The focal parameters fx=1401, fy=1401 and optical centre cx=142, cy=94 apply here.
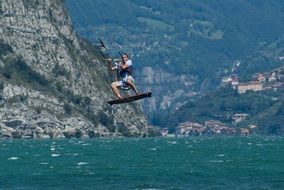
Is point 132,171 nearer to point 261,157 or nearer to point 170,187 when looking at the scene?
point 170,187

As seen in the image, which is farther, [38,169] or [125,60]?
[38,169]

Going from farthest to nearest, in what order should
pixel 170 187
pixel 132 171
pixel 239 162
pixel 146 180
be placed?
1. pixel 239 162
2. pixel 132 171
3. pixel 146 180
4. pixel 170 187

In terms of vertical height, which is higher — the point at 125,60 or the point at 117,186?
the point at 125,60

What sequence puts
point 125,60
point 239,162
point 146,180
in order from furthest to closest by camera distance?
1. point 239,162
2. point 146,180
3. point 125,60

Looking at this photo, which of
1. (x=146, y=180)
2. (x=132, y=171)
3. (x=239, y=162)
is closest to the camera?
(x=146, y=180)

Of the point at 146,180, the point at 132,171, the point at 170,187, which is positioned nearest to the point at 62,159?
the point at 132,171

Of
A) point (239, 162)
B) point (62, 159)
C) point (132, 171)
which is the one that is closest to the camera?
point (132, 171)

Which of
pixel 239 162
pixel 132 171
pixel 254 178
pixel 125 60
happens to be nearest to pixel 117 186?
pixel 254 178

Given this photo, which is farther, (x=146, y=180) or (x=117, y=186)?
(x=146, y=180)

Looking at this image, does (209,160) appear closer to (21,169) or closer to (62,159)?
(62,159)
